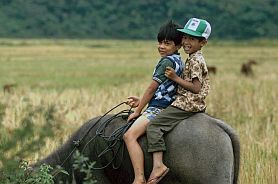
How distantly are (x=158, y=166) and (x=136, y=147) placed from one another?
0.28m

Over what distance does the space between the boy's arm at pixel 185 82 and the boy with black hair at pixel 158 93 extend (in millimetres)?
102

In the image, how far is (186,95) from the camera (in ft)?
20.7

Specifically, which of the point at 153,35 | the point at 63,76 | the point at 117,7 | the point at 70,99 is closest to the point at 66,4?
the point at 117,7

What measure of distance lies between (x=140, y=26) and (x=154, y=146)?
164 metres

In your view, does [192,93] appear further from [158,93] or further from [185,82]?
[158,93]

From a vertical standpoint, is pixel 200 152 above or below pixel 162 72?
below

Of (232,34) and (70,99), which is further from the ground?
(70,99)

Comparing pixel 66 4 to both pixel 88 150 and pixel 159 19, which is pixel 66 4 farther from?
pixel 88 150

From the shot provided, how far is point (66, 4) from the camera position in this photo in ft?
570

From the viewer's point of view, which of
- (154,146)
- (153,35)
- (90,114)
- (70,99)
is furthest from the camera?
(153,35)

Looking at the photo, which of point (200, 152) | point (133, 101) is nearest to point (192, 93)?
point (200, 152)

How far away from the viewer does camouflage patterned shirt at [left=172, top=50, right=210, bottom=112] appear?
6.29 metres

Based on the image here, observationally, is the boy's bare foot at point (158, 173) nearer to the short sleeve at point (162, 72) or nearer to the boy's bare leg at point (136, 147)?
the boy's bare leg at point (136, 147)

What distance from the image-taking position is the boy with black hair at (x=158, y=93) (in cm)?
626
